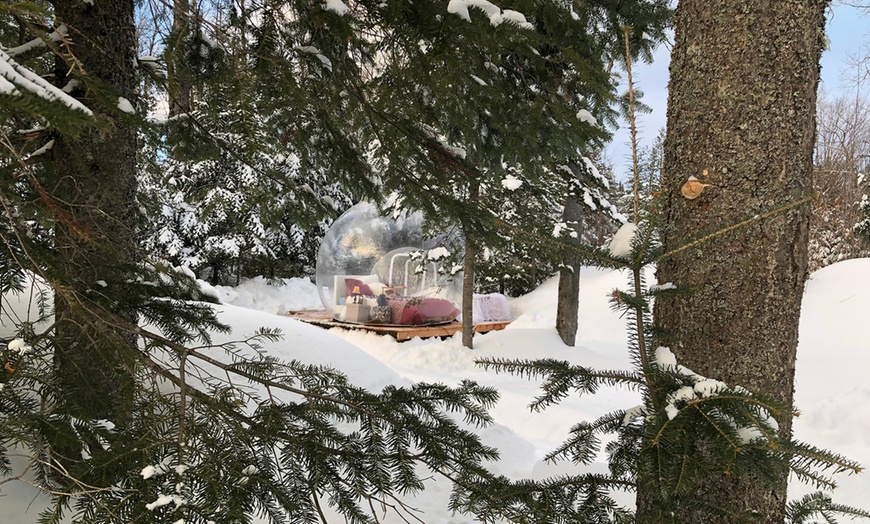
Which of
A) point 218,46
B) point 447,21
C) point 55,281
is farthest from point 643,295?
point 218,46

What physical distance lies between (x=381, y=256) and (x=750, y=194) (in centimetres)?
798

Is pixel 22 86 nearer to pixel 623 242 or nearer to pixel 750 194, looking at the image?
pixel 623 242

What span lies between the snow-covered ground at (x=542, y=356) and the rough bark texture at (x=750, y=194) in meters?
0.35

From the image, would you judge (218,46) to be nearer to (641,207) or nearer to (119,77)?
(119,77)

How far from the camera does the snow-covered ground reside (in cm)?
383

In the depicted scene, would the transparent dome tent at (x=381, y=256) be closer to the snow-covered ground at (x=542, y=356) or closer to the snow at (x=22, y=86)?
the snow-covered ground at (x=542, y=356)

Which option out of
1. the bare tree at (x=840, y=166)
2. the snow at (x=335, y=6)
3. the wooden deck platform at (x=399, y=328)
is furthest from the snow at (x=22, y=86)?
the bare tree at (x=840, y=166)

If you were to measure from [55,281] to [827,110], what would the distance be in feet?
55.2

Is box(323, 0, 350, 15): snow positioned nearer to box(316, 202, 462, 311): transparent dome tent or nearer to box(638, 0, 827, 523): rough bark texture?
box(638, 0, 827, 523): rough bark texture

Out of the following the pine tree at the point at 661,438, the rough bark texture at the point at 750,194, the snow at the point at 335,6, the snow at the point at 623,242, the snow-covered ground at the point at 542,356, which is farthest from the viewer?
the snow-covered ground at the point at 542,356

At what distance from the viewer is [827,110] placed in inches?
557

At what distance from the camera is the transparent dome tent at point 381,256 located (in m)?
9.18

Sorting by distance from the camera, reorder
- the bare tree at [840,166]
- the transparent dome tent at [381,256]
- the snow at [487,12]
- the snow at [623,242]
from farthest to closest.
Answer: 1. the bare tree at [840,166]
2. the transparent dome tent at [381,256]
3. the snow at [487,12]
4. the snow at [623,242]

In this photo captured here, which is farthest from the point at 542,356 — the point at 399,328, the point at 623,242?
the point at 623,242
